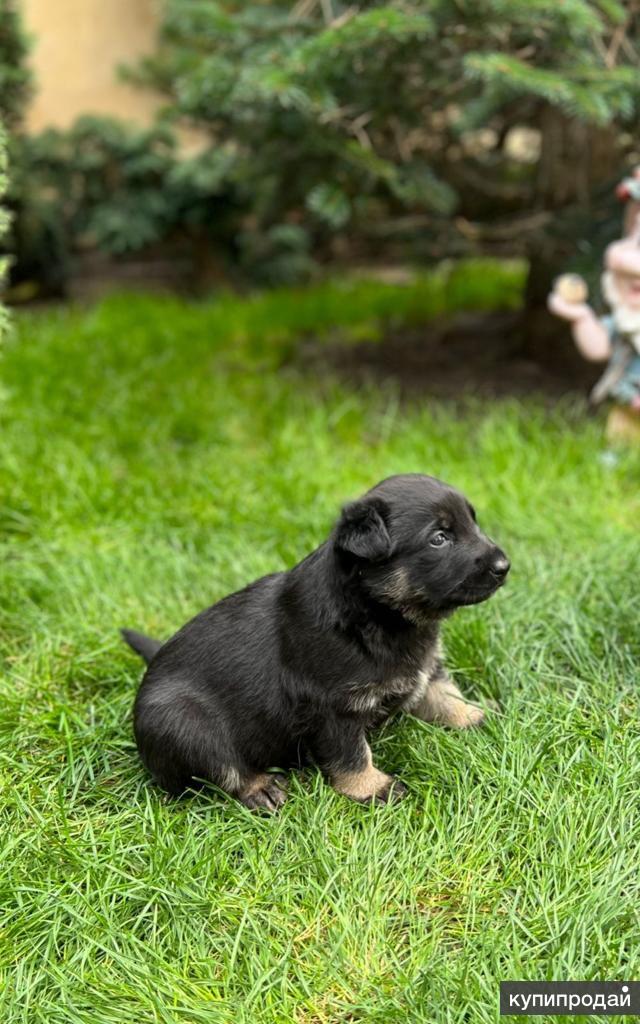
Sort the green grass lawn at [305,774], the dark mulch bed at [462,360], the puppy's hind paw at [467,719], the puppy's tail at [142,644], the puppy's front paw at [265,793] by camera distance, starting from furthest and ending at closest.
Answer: the dark mulch bed at [462,360], the puppy's tail at [142,644], the puppy's hind paw at [467,719], the puppy's front paw at [265,793], the green grass lawn at [305,774]

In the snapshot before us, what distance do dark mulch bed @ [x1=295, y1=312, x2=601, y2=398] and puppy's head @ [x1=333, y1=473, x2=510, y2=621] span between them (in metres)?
3.37

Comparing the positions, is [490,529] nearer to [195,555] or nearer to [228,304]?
[195,555]

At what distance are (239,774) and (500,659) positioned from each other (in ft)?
3.27

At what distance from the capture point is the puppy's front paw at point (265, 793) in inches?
109

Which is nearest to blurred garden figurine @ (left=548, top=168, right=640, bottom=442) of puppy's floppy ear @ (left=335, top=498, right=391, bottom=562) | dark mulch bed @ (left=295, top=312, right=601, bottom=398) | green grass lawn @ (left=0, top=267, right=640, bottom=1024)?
green grass lawn @ (left=0, top=267, right=640, bottom=1024)

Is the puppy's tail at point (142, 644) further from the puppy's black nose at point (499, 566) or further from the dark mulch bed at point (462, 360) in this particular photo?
the dark mulch bed at point (462, 360)

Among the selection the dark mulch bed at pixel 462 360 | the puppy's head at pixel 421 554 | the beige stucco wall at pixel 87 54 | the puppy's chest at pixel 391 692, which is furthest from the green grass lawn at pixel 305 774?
the beige stucco wall at pixel 87 54

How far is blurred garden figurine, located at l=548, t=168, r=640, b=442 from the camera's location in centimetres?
448

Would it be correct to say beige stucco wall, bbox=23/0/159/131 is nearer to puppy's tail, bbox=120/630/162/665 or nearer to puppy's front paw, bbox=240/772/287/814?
puppy's tail, bbox=120/630/162/665

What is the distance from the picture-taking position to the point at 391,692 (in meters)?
2.72

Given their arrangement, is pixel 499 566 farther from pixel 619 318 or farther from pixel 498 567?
pixel 619 318

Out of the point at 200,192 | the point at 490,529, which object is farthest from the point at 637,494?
the point at 200,192

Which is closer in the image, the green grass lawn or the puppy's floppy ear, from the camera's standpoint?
the green grass lawn

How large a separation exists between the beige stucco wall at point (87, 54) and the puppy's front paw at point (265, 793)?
7679mm
